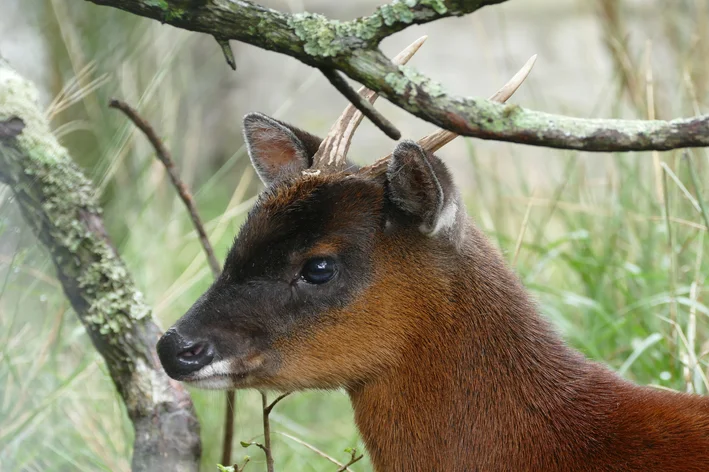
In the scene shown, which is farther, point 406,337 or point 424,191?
point 406,337

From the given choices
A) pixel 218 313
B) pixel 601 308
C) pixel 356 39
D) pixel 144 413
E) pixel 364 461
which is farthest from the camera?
pixel 601 308

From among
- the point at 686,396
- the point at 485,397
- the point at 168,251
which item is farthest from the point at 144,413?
the point at 168,251

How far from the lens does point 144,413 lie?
3.47 m

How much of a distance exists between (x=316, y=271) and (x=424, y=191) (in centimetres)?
45

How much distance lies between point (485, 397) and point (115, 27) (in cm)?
400

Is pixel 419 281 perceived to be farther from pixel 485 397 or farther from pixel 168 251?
pixel 168 251

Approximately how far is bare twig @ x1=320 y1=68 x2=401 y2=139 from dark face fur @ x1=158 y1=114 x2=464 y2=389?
0.93ft

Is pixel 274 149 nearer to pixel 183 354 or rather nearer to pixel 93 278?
pixel 93 278

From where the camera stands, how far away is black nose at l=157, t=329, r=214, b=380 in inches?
119

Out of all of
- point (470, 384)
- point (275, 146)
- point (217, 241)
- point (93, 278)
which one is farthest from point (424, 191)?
point (217, 241)

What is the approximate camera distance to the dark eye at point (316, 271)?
3162 millimetres

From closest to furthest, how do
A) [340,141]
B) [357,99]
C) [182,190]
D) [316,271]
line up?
[357,99] → [316,271] → [340,141] → [182,190]

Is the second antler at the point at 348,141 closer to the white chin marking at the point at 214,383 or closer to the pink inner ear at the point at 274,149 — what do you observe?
the pink inner ear at the point at 274,149

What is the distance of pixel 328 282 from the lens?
3.17m
